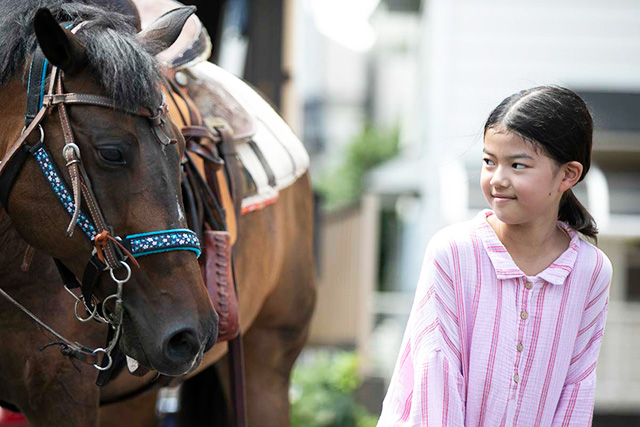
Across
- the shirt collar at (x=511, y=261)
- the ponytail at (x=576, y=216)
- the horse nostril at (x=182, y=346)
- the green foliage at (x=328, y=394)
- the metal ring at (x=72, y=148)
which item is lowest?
the green foliage at (x=328, y=394)

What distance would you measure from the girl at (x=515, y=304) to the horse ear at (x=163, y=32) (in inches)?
35.6

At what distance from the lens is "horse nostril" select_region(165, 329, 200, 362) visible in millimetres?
1987

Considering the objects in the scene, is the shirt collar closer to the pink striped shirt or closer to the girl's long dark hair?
the pink striped shirt

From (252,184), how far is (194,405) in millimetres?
1395

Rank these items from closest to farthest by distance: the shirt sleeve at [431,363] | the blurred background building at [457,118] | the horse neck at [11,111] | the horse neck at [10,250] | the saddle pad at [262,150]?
the shirt sleeve at [431,363] < the horse neck at [11,111] < the horse neck at [10,250] < the saddle pad at [262,150] < the blurred background building at [457,118]

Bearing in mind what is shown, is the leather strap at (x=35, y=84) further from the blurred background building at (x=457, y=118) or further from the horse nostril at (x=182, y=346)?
the blurred background building at (x=457, y=118)

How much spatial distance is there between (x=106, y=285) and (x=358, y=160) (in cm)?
2091

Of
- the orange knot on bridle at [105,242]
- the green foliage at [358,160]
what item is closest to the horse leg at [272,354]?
the orange knot on bridle at [105,242]

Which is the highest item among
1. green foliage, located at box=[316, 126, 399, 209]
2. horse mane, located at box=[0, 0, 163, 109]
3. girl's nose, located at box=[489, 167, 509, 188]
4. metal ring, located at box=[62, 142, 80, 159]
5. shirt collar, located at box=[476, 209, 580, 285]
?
horse mane, located at box=[0, 0, 163, 109]

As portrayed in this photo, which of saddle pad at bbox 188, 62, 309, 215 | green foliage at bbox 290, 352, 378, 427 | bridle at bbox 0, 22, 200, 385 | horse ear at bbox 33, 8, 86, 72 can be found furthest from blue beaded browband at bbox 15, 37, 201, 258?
green foliage at bbox 290, 352, 378, 427

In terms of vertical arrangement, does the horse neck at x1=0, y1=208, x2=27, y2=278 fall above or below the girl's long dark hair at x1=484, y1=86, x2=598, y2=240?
below

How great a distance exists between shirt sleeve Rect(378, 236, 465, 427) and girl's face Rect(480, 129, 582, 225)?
0.19 metres

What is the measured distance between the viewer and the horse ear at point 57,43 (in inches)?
77.0

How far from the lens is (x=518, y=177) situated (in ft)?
6.48
